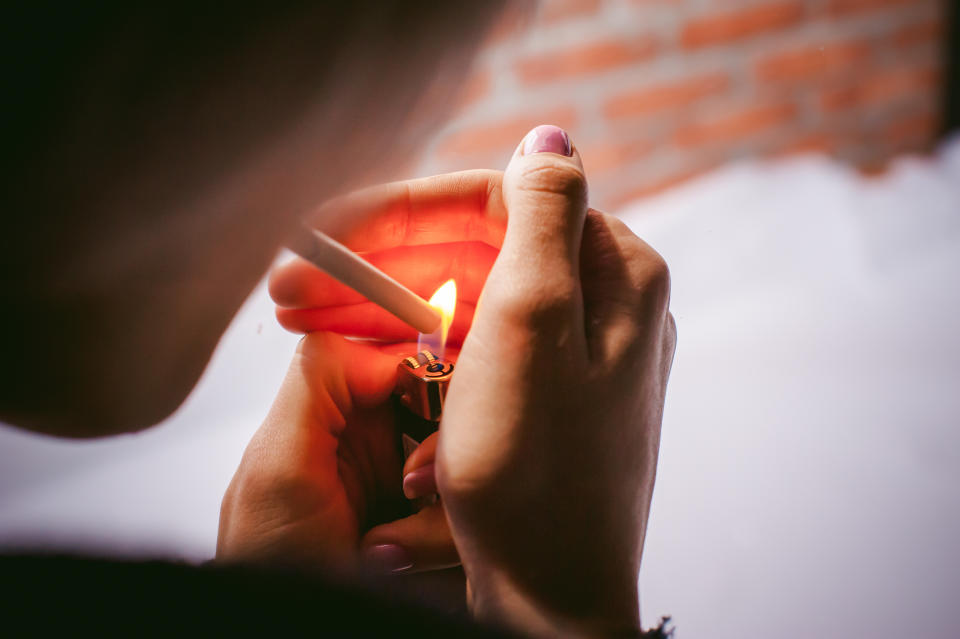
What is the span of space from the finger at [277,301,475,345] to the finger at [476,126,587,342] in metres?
0.14

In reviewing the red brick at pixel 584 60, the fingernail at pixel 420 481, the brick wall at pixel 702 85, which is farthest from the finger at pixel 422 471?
the red brick at pixel 584 60

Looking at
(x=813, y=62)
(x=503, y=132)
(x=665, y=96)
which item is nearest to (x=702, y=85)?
(x=665, y=96)

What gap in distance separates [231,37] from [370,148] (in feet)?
0.32

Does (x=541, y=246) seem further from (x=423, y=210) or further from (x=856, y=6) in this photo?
(x=856, y=6)

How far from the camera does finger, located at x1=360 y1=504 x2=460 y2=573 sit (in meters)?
0.36

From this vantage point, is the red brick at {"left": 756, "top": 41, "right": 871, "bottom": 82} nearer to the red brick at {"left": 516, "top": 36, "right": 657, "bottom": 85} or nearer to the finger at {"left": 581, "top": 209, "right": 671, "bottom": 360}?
the red brick at {"left": 516, "top": 36, "right": 657, "bottom": 85}

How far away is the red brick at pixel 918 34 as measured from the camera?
81 cm

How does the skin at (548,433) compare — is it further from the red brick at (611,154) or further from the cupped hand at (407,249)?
the red brick at (611,154)

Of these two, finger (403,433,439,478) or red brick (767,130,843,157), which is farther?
red brick (767,130,843,157)

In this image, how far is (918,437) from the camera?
557 millimetres

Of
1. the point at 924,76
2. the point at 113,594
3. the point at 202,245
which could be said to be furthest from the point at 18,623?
the point at 924,76

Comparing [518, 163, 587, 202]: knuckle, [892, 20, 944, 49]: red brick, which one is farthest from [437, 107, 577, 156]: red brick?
[892, 20, 944, 49]: red brick

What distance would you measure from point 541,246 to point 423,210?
14cm

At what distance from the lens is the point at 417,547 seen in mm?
364
